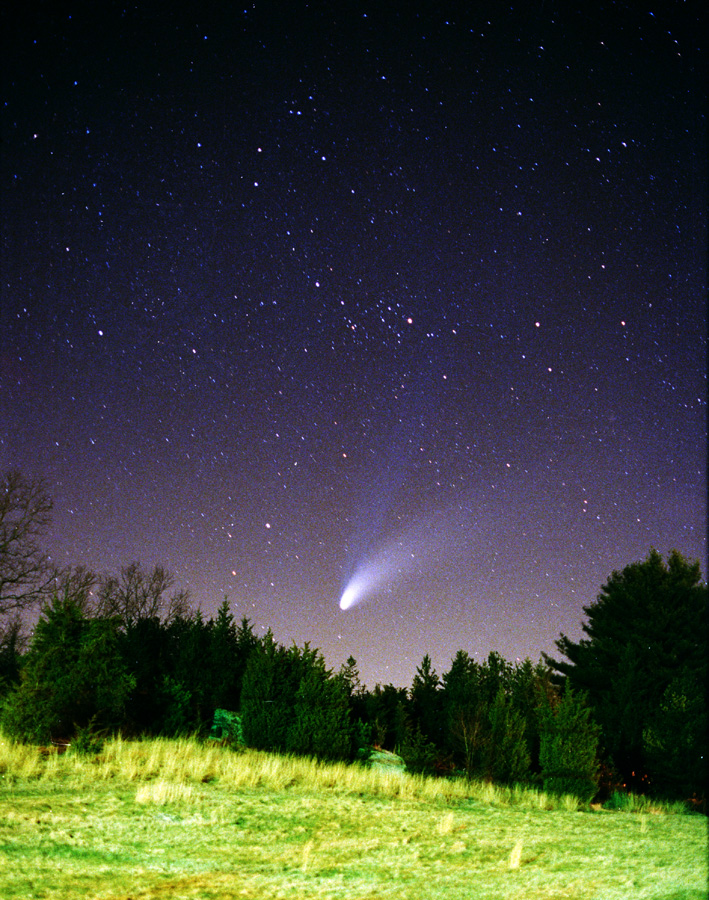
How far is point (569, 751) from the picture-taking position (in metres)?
17.6

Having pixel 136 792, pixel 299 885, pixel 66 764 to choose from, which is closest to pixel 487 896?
pixel 299 885

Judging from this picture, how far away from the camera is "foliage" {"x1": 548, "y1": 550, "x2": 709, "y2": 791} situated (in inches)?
977

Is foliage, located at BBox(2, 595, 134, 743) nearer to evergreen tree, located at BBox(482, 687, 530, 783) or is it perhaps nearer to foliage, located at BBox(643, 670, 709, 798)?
evergreen tree, located at BBox(482, 687, 530, 783)

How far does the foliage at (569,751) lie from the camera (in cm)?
1719

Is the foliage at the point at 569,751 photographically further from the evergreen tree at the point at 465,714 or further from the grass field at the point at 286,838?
the grass field at the point at 286,838

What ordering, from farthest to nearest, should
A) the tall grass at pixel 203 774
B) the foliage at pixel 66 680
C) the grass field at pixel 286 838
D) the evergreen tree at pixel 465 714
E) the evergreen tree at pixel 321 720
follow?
the evergreen tree at pixel 465 714 < the evergreen tree at pixel 321 720 < the foliage at pixel 66 680 < the tall grass at pixel 203 774 < the grass field at pixel 286 838

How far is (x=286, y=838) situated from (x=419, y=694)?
1999 centimetres

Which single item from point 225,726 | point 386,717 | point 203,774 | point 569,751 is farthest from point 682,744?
point 203,774

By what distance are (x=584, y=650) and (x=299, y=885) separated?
2916 centimetres

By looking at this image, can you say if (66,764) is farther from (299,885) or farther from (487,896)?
(487,896)

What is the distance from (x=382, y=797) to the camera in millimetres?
11922

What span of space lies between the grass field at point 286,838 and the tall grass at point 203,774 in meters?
0.04

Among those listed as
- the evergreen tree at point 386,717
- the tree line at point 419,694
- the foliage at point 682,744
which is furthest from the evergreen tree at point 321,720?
the foliage at point 682,744

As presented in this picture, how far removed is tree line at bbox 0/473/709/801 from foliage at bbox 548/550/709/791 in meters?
0.06
